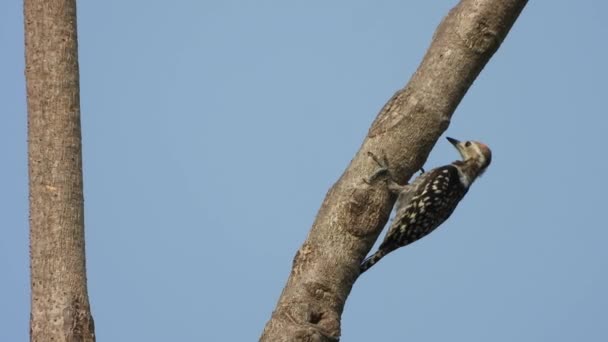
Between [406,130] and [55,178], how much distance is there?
1.71 m

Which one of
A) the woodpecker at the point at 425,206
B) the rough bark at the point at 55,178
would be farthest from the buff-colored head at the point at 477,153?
the rough bark at the point at 55,178

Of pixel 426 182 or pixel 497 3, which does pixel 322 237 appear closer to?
pixel 497 3

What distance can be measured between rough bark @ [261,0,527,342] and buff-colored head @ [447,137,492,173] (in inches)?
114

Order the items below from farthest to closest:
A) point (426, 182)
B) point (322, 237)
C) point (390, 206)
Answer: point (426, 182) → point (390, 206) → point (322, 237)

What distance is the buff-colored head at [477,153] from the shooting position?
7.27m

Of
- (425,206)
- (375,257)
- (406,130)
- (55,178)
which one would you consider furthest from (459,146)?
(55,178)

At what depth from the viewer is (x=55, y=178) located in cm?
395

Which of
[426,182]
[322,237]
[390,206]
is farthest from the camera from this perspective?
[426,182]

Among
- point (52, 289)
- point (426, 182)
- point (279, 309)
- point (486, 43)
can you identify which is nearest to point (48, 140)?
point (52, 289)

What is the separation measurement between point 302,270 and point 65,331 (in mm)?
1095

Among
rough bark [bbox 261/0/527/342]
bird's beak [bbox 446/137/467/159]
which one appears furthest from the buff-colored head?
rough bark [bbox 261/0/527/342]

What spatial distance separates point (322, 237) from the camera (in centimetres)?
416

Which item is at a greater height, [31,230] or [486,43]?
[486,43]

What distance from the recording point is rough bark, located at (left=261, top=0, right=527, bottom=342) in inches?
164
